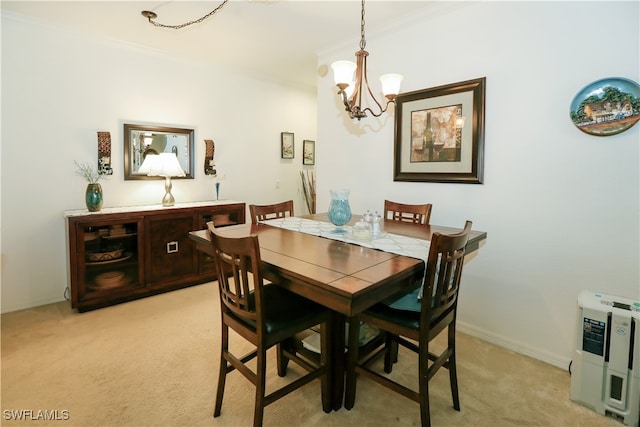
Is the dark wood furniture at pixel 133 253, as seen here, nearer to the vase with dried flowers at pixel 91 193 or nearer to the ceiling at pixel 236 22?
the vase with dried flowers at pixel 91 193

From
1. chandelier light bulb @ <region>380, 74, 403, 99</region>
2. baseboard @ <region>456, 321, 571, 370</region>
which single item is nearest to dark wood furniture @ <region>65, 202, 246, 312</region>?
chandelier light bulb @ <region>380, 74, 403, 99</region>

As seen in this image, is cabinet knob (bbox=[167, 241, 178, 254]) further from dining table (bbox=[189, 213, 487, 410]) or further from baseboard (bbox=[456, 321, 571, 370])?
baseboard (bbox=[456, 321, 571, 370])

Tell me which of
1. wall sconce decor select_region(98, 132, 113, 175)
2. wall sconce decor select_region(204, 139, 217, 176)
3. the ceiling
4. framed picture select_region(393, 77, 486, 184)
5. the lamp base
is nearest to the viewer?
framed picture select_region(393, 77, 486, 184)

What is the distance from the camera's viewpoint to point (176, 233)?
3.40 metres

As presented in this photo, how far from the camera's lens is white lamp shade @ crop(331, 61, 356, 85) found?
1909 millimetres

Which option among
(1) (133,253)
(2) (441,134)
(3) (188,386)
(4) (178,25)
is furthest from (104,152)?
(2) (441,134)

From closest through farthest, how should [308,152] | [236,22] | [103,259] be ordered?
[236,22], [103,259], [308,152]

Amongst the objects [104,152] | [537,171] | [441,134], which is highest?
[441,134]

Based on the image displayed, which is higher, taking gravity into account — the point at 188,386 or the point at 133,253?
the point at 133,253

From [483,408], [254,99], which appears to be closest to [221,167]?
[254,99]

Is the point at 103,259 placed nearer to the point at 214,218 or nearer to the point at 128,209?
the point at 128,209

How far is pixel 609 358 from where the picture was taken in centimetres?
173

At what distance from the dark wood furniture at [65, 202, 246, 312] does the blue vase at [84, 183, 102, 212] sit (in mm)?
71

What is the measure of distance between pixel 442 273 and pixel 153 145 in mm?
3349
